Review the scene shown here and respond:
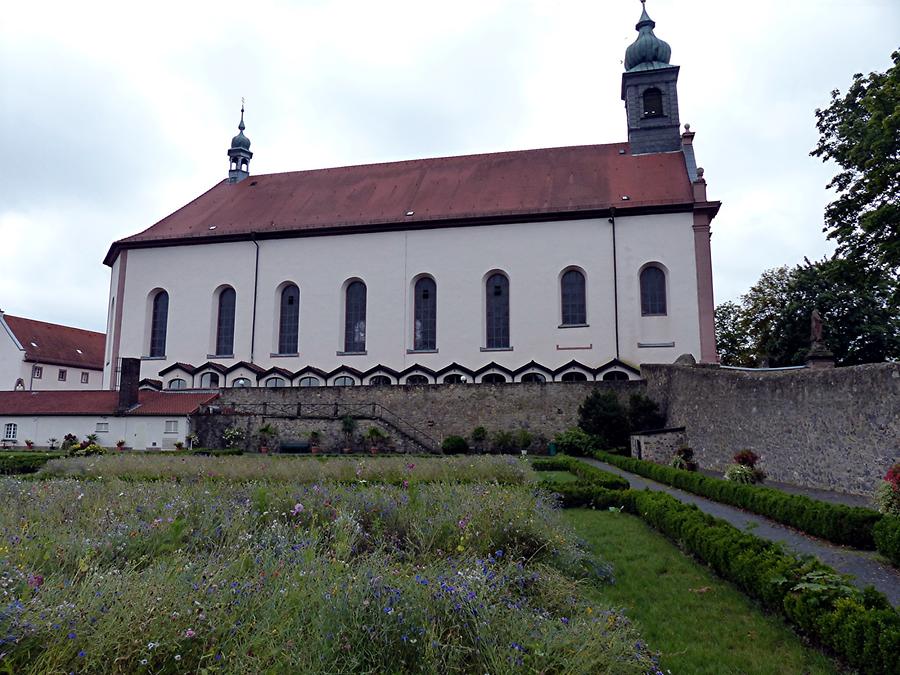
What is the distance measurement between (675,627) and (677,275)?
82.9 ft

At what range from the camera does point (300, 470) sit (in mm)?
11094

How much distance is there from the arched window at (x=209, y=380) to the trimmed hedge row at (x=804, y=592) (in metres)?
27.3

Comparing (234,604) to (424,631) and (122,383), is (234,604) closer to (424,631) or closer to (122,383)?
(424,631)

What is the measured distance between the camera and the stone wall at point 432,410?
24438 millimetres

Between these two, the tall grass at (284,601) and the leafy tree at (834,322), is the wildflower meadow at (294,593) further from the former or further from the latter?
the leafy tree at (834,322)

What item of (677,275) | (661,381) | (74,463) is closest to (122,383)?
(74,463)

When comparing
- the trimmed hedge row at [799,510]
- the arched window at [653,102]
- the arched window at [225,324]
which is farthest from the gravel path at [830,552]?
the arched window at [653,102]

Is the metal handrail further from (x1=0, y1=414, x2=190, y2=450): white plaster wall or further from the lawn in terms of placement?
the lawn

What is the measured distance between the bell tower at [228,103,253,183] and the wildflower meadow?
3688 centimetres

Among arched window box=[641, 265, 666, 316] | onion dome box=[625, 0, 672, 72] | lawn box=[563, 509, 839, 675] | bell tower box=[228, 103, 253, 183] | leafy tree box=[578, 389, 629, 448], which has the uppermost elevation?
onion dome box=[625, 0, 672, 72]

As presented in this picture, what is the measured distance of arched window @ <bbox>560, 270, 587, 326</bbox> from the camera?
2920 centimetres

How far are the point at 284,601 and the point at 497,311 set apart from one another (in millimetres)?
27240

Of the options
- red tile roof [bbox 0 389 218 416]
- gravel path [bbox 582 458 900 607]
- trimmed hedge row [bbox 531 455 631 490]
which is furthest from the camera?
red tile roof [bbox 0 389 218 416]

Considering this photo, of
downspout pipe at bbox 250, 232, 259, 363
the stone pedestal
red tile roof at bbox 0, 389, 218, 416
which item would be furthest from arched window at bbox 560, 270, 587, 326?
red tile roof at bbox 0, 389, 218, 416
